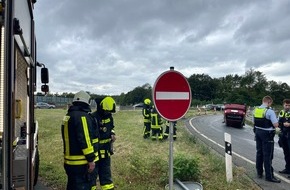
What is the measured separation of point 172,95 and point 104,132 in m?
1.76

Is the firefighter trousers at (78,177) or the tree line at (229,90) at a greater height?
the tree line at (229,90)

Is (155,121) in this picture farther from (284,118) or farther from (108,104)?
(108,104)

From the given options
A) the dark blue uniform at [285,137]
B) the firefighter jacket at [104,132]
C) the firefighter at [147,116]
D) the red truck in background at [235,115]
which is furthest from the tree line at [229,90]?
the firefighter jacket at [104,132]

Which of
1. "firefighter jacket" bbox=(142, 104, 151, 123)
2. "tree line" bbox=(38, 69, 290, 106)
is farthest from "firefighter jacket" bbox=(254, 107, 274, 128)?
"tree line" bbox=(38, 69, 290, 106)

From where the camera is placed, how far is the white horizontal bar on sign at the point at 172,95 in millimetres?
5467

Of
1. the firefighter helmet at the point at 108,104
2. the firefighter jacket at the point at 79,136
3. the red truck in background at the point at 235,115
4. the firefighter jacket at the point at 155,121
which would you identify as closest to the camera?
the firefighter jacket at the point at 79,136

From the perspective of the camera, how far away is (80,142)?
213 inches

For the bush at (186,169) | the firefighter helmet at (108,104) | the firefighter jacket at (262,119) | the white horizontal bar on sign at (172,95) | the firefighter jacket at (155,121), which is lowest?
the bush at (186,169)

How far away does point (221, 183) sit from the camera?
7.80 m

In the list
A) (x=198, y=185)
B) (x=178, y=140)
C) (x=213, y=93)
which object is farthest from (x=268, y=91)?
(x=198, y=185)

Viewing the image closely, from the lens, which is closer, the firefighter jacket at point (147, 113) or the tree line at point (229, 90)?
the firefighter jacket at point (147, 113)

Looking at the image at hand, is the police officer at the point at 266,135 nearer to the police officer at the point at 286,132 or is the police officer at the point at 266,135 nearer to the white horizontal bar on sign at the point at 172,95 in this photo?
the police officer at the point at 286,132

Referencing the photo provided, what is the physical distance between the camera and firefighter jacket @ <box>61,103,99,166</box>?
5.40 m

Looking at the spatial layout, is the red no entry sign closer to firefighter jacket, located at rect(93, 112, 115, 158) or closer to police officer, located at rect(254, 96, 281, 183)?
firefighter jacket, located at rect(93, 112, 115, 158)
